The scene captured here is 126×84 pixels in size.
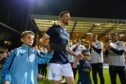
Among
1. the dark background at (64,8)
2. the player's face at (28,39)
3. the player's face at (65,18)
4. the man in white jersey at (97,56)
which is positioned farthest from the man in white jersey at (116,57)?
the player's face at (28,39)

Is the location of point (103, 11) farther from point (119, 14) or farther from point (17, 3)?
point (17, 3)

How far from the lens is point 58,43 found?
4.38m

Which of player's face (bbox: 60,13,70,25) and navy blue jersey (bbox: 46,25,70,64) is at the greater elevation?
player's face (bbox: 60,13,70,25)

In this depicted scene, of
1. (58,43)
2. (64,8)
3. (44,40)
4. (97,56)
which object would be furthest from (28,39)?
(97,56)

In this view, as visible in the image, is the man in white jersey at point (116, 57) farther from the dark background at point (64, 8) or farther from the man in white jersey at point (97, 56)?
the dark background at point (64, 8)

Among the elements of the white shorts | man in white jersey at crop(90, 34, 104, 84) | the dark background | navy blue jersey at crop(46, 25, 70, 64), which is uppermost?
the dark background

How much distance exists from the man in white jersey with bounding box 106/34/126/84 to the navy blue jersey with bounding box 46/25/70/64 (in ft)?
10.6

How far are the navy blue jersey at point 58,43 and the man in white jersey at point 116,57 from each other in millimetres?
3246

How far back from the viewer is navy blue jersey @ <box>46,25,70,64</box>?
4.32 meters

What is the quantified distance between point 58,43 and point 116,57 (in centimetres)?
356

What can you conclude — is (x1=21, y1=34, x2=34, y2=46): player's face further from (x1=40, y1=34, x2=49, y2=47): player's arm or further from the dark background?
the dark background

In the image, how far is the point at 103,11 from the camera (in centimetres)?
786

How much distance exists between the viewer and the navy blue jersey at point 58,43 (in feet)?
14.2

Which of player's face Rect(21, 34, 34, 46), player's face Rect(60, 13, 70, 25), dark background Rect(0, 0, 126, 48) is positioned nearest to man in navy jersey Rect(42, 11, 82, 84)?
player's face Rect(60, 13, 70, 25)
